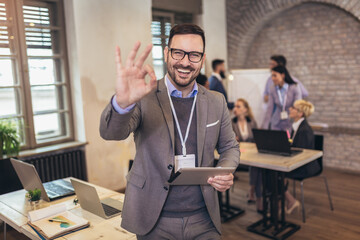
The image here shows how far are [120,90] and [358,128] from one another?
556 centimetres

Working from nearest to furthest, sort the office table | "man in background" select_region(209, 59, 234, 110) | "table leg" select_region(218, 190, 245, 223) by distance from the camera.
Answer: the office table < "table leg" select_region(218, 190, 245, 223) < "man in background" select_region(209, 59, 234, 110)

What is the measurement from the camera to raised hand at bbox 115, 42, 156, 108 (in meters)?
1.25

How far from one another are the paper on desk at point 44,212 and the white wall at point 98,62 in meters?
2.52

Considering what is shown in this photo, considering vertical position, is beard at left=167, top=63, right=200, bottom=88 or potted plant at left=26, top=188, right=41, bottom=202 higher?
beard at left=167, top=63, right=200, bottom=88

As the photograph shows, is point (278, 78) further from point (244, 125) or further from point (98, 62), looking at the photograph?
point (98, 62)

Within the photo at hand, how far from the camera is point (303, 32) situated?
6.32m

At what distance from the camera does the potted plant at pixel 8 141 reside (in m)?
3.74

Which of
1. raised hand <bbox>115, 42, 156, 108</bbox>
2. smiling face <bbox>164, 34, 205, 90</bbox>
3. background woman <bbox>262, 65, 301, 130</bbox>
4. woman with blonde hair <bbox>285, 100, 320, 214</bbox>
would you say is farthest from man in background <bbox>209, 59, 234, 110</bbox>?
raised hand <bbox>115, 42, 156, 108</bbox>

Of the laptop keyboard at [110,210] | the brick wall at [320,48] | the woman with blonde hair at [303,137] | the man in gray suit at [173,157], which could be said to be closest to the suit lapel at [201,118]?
the man in gray suit at [173,157]

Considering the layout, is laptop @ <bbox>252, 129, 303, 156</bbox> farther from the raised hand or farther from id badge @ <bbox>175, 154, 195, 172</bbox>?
the raised hand

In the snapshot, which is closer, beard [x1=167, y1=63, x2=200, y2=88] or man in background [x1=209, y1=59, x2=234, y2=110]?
beard [x1=167, y1=63, x2=200, y2=88]

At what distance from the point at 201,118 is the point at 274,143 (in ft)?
6.85

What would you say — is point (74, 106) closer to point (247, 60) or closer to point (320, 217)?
point (320, 217)

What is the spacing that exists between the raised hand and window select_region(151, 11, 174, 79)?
4460 mm
